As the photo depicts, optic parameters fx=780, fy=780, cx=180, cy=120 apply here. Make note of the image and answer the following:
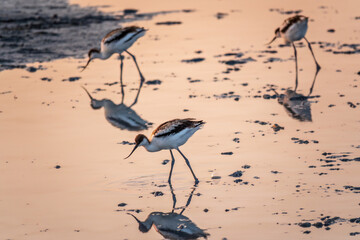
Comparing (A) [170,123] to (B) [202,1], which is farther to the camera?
(B) [202,1]

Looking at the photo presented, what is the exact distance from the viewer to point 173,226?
8.62m

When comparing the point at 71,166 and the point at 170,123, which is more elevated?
the point at 170,123

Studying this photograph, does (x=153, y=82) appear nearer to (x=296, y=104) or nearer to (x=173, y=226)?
(x=296, y=104)

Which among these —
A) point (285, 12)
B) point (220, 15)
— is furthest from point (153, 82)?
point (285, 12)

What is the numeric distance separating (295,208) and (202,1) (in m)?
19.0

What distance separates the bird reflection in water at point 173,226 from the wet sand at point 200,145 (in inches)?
4.1

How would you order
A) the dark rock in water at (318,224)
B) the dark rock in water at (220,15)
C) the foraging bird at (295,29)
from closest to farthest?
the dark rock in water at (318,224), the foraging bird at (295,29), the dark rock in water at (220,15)

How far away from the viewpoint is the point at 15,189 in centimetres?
1002

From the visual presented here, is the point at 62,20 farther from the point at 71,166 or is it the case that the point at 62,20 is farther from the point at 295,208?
the point at 295,208

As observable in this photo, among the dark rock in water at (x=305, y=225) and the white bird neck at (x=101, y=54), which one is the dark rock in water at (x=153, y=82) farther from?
the dark rock in water at (x=305, y=225)

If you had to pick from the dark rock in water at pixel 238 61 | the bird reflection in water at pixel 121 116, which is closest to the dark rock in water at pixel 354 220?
the bird reflection in water at pixel 121 116

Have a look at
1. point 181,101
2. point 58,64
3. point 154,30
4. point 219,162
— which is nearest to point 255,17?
point 154,30

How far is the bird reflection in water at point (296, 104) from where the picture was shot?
1300 cm

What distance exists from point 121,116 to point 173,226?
17.1ft
